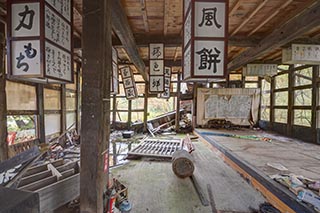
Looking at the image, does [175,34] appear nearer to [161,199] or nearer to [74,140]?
[161,199]

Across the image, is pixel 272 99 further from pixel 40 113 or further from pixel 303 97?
pixel 40 113

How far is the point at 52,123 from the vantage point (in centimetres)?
654

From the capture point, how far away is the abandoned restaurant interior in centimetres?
189

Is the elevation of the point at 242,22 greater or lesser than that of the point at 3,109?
greater

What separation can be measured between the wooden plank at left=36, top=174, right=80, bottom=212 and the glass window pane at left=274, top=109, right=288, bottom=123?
7899 millimetres

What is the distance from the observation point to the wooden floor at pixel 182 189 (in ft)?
8.17

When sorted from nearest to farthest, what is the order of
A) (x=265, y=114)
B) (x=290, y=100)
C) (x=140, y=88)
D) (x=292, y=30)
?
(x=292, y=30)
(x=290, y=100)
(x=265, y=114)
(x=140, y=88)

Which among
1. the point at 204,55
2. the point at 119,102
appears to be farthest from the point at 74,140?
the point at 204,55

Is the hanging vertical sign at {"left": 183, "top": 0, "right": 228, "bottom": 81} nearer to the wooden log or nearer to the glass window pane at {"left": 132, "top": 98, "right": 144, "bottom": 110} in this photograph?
the wooden log

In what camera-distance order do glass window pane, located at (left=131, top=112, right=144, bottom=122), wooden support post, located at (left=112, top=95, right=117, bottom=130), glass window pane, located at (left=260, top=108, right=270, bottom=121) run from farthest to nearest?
1. glass window pane, located at (left=131, top=112, right=144, bottom=122)
2. wooden support post, located at (left=112, top=95, right=117, bottom=130)
3. glass window pane, located at (left=260, top=108, right=270, bottom=121)

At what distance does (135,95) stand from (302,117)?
622 cm

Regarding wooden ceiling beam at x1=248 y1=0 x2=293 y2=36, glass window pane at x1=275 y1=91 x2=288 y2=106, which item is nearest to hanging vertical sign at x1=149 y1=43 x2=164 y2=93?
wooden ceiling beam at x1=248 y1=0 x2=293 y2=36

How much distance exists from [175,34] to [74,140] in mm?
5802

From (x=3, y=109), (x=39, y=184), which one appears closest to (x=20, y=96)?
(x=3, y=109)
